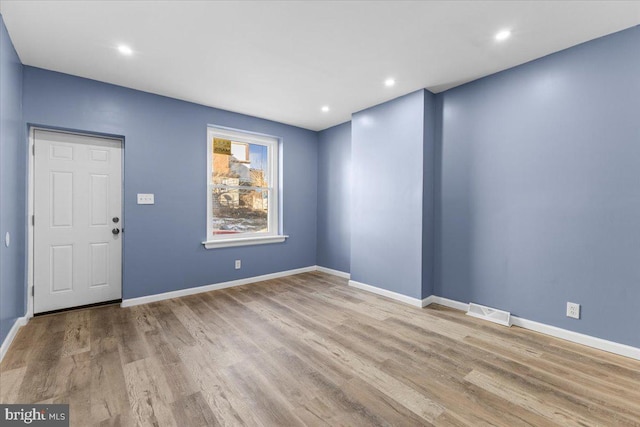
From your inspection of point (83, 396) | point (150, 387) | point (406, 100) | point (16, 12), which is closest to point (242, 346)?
point (150, 387)

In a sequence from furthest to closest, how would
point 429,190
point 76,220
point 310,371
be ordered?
1. point 429,190
2. point 76,220
3. point 310,371

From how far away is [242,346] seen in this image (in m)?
2.42

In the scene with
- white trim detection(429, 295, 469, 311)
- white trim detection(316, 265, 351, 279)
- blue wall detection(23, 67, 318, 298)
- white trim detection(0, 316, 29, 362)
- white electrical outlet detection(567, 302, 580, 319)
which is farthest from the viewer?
white trim detection(316, 265, 351, 279)

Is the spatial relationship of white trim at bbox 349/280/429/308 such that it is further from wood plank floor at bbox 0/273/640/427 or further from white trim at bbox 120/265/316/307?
white trim at bbox 120/265/316/307

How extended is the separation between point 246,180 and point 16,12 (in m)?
2.92

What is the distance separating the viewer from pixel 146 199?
139 inches

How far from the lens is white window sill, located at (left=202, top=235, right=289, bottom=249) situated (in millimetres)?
4047

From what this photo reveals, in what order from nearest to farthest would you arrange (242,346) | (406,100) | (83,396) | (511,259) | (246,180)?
(83,396), (242,346), (511,259), (406,100), (246,180)

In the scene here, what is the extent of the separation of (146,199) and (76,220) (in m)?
0.75

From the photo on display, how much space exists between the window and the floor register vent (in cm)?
303

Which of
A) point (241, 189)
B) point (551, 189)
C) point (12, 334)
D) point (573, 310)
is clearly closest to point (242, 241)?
point (241, 189)

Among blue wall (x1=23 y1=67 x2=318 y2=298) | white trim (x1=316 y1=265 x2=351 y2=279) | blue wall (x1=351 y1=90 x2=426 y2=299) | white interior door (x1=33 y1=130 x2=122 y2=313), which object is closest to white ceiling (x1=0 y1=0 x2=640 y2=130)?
blue wall (x1=23 y1=67 x2=318 y2=298)

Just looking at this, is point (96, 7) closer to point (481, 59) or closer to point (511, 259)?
point (481, 59)

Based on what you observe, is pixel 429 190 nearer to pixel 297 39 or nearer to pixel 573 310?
pixel 573 310
